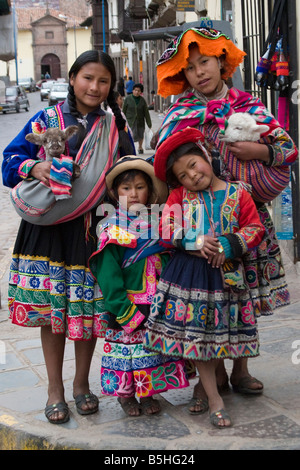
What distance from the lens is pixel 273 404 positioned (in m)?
3.52

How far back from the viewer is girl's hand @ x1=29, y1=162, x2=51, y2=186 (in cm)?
322

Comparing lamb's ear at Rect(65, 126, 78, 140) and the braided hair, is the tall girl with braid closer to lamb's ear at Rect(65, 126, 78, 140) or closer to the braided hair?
the braided hair

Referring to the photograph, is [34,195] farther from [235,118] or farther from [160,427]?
[160,427]

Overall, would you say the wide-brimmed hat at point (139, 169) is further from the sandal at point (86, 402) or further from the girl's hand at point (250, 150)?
the sandal at point (86, 402)

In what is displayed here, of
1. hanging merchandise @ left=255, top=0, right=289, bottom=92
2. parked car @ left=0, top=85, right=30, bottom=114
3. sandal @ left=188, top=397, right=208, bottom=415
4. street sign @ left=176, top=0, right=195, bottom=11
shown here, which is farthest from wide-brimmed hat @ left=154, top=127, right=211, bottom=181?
parked car @ left=0, top=85, right=30, bottom=114

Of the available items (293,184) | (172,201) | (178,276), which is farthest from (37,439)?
(293,184)

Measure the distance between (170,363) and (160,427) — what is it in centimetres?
30

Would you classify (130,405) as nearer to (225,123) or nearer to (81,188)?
(81,188)

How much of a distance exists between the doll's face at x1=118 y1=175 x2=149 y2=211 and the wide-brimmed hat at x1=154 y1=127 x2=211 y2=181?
127 millimetres

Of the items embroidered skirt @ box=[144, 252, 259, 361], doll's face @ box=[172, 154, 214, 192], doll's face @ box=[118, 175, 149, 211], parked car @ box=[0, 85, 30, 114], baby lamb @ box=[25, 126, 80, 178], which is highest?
parked car @ box=[0, 85, 30, 114]

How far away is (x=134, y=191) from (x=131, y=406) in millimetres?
1074

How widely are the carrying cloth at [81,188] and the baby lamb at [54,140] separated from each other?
90mm

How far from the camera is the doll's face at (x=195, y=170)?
320 centimetres

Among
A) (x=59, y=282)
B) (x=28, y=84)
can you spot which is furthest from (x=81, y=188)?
(x=28, y=84)
